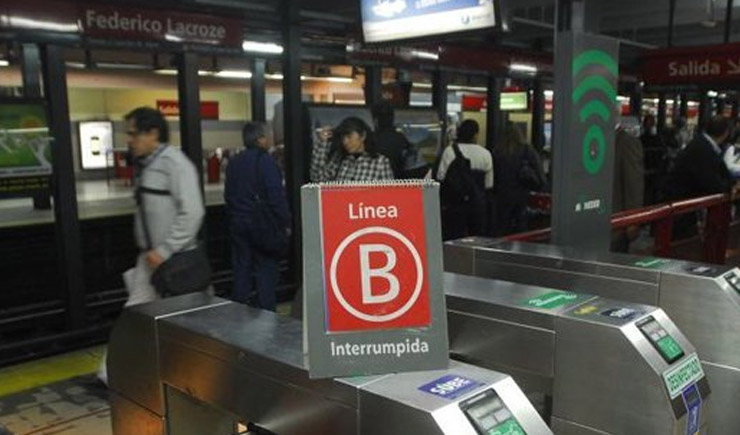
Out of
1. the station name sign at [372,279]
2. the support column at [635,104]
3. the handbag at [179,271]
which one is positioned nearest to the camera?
the station name sign at [372,279]

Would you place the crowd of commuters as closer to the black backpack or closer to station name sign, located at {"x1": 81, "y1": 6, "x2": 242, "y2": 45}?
the black backpack

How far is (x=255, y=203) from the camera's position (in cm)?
415

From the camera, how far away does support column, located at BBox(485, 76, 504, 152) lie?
24.3ft

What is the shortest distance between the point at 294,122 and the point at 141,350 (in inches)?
149

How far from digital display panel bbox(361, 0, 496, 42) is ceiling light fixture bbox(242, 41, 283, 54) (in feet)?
4.59

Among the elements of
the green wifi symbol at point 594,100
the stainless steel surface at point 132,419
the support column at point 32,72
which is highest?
the support column at point 32,72

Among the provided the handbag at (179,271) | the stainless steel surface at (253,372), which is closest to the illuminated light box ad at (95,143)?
the handbag at (179,271)

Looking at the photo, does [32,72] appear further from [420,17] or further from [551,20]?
[551,20]

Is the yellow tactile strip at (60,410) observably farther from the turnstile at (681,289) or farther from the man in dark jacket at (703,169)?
the man in dark jacket at (703,169)

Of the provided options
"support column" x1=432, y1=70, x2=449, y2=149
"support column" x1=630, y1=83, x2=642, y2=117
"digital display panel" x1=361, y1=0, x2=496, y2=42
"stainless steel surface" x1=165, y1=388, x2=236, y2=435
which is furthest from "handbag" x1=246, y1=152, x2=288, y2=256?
"support column" x1=630, y1=83, x2=642, y2=117

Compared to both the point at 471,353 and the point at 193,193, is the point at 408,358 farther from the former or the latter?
the point at 193,193

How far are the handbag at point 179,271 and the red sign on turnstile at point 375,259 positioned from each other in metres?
1.86

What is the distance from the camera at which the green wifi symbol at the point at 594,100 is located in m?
2.89

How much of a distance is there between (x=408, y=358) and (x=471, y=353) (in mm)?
665
